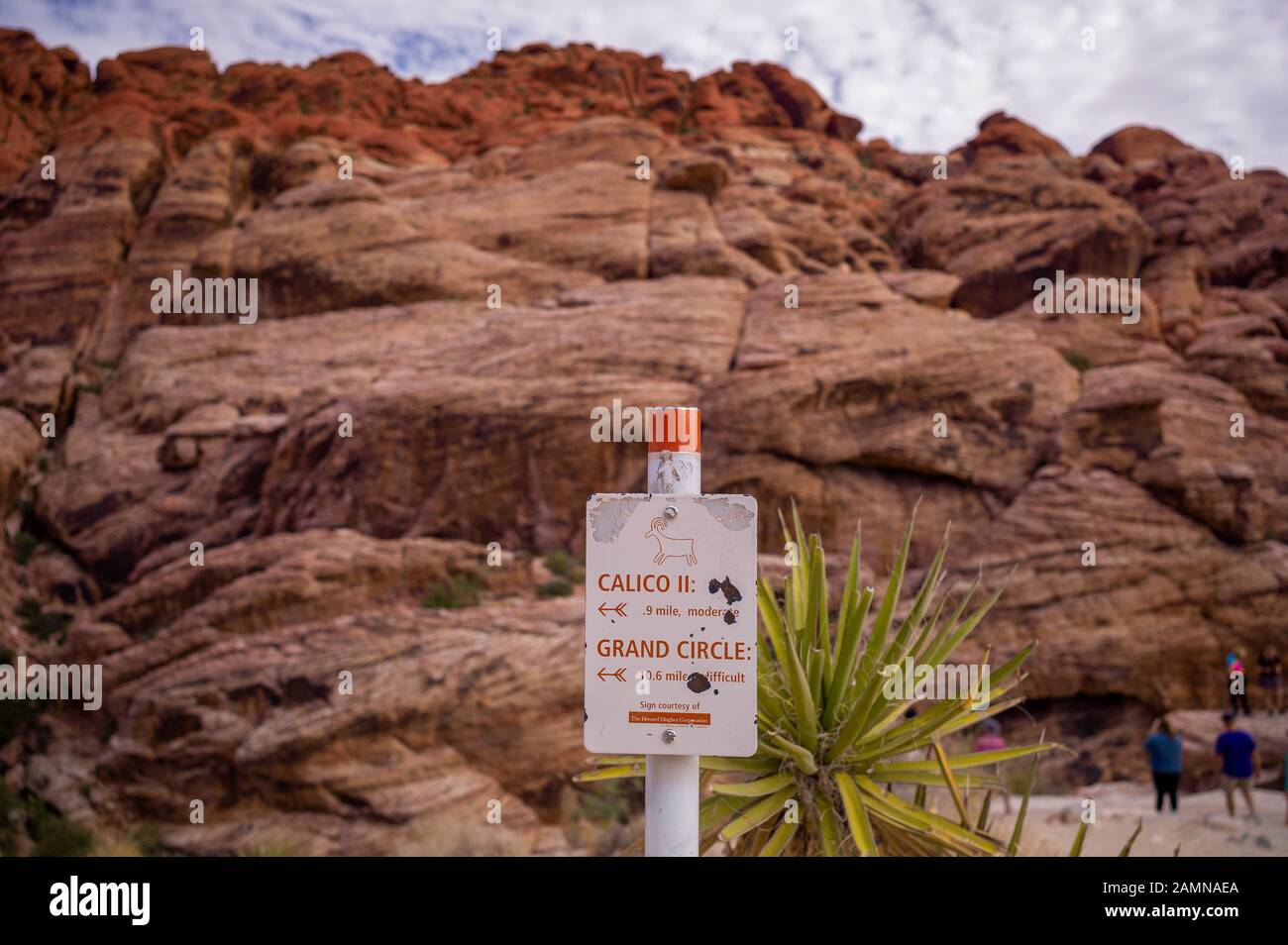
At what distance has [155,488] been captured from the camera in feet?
71.8

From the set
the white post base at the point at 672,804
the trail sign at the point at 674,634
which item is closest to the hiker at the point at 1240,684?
the white post base at the point at 672,804

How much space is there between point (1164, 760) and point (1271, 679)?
6035 mm

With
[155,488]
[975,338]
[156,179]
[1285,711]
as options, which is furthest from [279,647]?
[156,179]

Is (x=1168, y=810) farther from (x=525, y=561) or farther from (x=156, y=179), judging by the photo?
(x=156, y=179)

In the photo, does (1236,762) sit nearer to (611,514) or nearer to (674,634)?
(674,634)

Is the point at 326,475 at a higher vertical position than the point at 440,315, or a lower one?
lower

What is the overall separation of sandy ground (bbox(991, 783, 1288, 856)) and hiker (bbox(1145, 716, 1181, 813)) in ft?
1.00

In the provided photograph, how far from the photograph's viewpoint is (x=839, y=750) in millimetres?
4188

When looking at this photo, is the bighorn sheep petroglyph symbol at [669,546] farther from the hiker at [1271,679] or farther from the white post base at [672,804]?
the hiker at [1271,679]

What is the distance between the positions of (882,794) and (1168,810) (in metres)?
9.39
